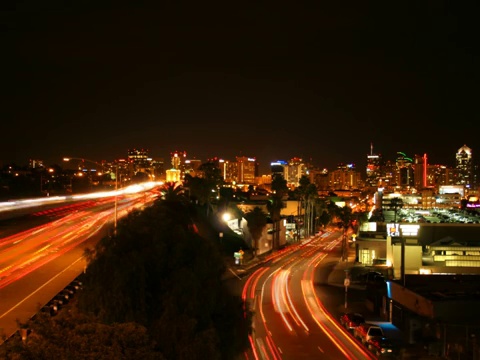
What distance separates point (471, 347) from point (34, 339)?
739 inches

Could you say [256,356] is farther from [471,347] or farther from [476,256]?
[476,256]

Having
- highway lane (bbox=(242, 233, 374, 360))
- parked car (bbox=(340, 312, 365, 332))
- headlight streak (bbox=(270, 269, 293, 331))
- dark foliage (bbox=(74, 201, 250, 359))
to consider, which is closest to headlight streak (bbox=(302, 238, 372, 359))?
highway lane (bbox=(242, 233, 374, 360))

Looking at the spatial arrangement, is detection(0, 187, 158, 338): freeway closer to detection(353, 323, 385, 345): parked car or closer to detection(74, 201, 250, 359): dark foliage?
detection(74, 201, 250, 359): dark foliage

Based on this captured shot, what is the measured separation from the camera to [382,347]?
22375 mm

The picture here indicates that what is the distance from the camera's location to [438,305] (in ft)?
86.2

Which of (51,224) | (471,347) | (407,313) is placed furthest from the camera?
(51,224)

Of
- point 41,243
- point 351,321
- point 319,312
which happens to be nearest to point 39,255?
point 41,243

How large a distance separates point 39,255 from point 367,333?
1578 centimetres

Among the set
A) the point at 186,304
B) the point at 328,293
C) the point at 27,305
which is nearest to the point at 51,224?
the point at 328,293

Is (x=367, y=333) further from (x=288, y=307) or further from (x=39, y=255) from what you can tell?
(x=39, y=255)

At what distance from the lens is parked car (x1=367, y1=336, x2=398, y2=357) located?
72.4ft

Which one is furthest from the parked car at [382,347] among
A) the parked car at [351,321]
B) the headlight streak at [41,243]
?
the headlight streak at [41,243]

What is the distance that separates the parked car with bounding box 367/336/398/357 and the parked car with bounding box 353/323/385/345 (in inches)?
10.2

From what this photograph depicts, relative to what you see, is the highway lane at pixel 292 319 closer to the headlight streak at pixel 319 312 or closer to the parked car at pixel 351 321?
the headlight streak at pixel 319 312
